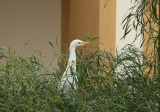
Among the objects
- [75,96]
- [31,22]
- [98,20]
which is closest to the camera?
[75,96]

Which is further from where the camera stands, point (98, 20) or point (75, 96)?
point (98, 20)

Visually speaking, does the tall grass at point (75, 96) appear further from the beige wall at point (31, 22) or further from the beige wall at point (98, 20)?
the beige wall at point (31, 22)

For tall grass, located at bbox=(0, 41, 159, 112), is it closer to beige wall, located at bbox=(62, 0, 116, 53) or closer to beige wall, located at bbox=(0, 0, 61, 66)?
beige wall, located at bbox=(62, 0, 116, 53)

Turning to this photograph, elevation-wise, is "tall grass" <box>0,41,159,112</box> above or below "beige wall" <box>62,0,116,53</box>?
below

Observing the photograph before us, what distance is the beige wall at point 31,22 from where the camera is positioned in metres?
6.46

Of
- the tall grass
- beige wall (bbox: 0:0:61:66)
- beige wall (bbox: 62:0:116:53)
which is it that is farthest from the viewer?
beige wall (bbox: 0:0:61:66)

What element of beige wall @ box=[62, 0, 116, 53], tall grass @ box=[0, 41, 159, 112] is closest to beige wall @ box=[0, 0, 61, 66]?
beige wall @ box=[62, 0, 116, 53]

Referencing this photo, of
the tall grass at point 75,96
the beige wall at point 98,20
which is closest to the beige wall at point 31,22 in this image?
the beige wall at point 98,20

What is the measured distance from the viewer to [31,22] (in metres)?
6.64

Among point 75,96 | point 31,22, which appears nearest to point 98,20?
point 31,22

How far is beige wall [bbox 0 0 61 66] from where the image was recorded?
6465 millimetres

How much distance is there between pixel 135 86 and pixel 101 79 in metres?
0.26

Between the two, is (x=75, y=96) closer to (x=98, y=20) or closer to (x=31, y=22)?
(x=98, y=20)

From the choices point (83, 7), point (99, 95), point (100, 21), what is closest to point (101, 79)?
point (99, 95)
